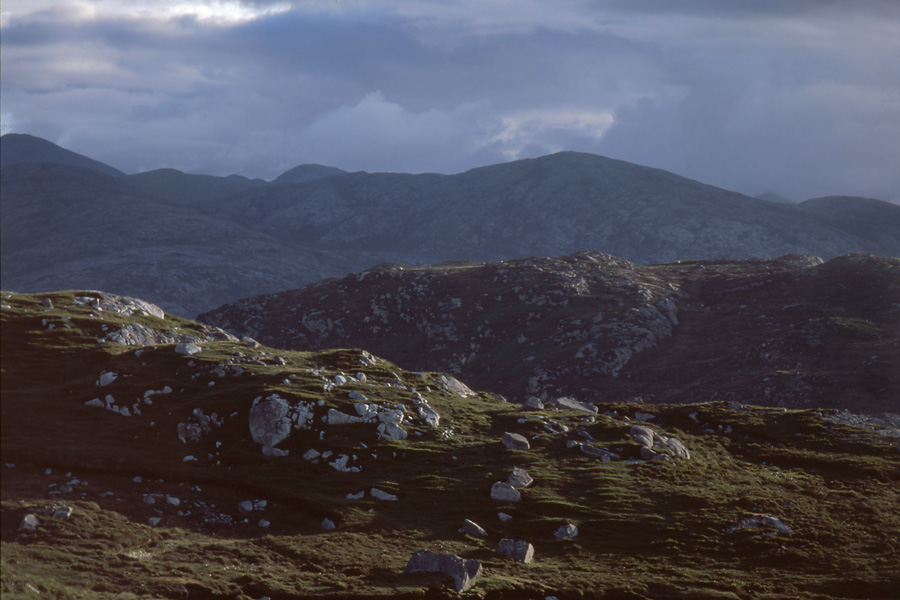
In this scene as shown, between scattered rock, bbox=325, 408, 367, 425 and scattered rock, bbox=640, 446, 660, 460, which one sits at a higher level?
scattered rock, bbox=325, 408, 367, 425

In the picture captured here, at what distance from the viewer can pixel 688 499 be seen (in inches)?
2399

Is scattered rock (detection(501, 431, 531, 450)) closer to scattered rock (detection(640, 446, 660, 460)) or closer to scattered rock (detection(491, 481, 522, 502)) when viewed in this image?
scattered rock (detection(491, 481, 522, 502))

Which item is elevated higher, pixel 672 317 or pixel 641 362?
pixel 672 317

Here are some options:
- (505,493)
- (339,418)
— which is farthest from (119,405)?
(505,493)

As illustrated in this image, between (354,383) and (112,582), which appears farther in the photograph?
(354,383)

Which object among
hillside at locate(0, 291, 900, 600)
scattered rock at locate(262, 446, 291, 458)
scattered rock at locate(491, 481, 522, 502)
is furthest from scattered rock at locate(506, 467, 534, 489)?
scattered rock at locate(262, 446, 291, 458)

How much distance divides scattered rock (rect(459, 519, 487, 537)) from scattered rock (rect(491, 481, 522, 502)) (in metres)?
5.40

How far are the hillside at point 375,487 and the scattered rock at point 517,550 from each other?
0.31m

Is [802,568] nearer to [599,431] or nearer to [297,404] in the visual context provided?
[599,431]

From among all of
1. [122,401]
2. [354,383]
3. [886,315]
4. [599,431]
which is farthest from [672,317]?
[122,401]

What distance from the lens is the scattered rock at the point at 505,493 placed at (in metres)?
58.2

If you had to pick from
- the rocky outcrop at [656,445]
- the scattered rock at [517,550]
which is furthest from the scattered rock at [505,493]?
the rocky outcrop at [656,445]

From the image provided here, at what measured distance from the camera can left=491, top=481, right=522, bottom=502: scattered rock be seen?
5819 centimetres

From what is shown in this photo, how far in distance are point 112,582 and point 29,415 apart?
28.3 m
